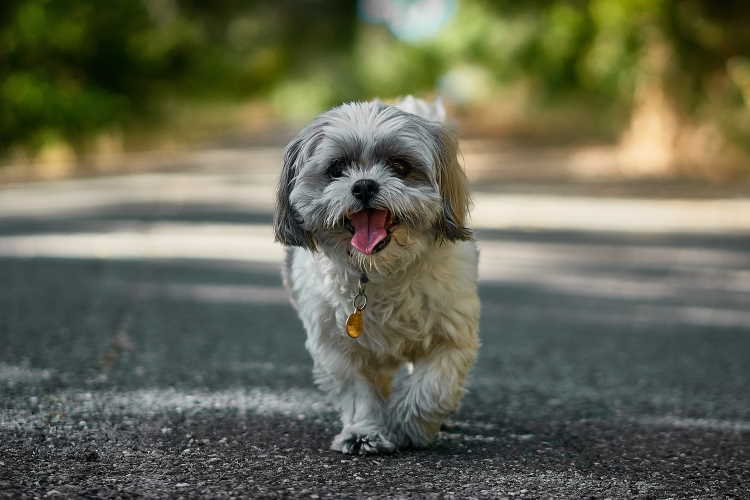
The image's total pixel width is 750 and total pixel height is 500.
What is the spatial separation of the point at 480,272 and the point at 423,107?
4.92m

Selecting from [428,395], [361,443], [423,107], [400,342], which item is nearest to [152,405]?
[361,443]

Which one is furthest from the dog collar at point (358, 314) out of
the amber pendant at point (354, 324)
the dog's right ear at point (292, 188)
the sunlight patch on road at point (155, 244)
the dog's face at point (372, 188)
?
the sunlight patch on road at point (155, 244)

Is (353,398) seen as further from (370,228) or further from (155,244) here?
(155,244)

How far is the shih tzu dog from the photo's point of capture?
445 centimetres

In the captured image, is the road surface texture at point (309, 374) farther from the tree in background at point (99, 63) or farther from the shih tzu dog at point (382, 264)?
the tree in background at point (99, 63)

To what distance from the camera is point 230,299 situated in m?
8.76

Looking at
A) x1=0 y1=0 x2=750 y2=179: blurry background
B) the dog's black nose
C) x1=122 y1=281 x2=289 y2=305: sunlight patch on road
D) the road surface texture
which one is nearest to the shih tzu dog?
the dog's black nose

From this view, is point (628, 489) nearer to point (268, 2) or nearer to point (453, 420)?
point (453, 420)

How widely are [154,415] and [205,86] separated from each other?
104 ft

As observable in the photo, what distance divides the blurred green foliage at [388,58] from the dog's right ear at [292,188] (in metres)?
9.09

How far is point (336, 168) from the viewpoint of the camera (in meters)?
4.53

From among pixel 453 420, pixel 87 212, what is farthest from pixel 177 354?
pixel 87 212

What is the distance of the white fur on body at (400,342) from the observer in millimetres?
4641

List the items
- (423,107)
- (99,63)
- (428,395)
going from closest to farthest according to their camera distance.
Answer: (428,395) < (423,107) < (99,63)
